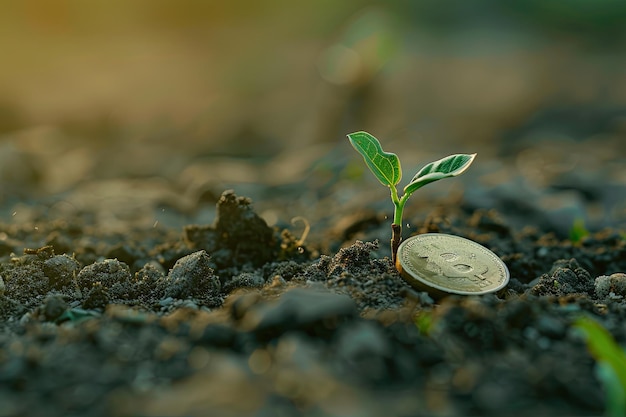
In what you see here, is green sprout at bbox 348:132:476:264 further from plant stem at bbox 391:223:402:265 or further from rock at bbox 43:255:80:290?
rock at bbox 43:255:80:290

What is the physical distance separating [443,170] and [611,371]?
1193 mm

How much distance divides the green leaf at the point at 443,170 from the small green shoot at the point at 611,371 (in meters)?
0.94

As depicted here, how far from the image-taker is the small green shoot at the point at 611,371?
1.71 metres

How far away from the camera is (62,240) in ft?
12.9

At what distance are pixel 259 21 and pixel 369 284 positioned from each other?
31.6 feet

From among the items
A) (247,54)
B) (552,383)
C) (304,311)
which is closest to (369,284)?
(304,311)

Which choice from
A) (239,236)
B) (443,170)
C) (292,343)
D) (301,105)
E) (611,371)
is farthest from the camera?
(301,105)

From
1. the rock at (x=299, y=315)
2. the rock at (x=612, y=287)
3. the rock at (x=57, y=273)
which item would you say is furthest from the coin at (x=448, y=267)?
the rock at (x=57, y=273)

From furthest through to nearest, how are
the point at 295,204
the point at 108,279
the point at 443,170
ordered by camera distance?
the point at 295,204, the point at 108,279, the point at 443,170

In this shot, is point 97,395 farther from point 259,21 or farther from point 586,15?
point 586,15

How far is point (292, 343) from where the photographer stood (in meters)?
1.89

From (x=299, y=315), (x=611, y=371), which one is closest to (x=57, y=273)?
(x=299, y=315)

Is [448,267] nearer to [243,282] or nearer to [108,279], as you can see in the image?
[243,282]

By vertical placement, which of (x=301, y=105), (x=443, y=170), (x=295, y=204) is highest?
(x=443, y=170)
